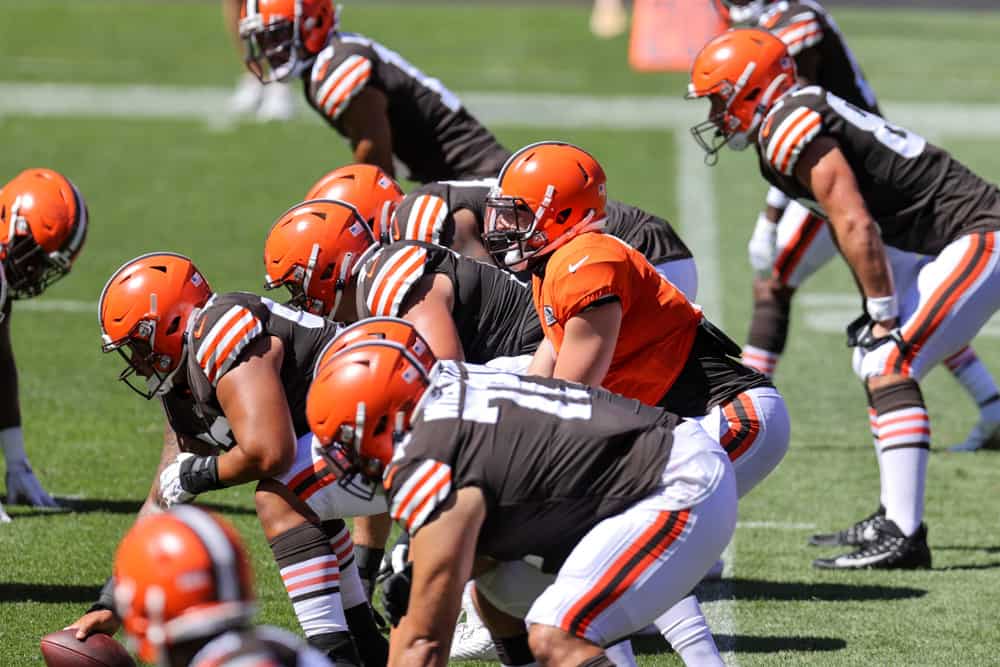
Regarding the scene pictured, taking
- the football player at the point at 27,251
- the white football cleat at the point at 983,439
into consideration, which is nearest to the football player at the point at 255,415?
the football player at the point at 27,251

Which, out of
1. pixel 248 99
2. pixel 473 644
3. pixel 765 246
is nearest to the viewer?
pixel 473 644

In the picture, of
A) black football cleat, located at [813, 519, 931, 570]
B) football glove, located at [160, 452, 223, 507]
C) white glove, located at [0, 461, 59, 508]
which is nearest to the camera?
football glove, located at [160, 452, 223, 507]

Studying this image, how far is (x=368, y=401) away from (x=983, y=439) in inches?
185

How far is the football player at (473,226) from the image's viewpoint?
5824mm

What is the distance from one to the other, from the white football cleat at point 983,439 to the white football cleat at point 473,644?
3431mm

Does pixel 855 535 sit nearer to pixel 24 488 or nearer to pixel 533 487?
pixel 533 487

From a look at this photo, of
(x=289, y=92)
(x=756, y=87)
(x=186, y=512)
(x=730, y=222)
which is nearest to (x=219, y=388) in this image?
(x=186, y=512)

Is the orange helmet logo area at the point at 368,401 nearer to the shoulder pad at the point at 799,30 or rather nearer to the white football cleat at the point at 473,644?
the white football cleat at the point at 473,644

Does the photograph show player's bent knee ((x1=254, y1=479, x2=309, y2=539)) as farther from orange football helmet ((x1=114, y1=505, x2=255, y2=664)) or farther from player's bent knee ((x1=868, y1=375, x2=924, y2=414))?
player's bent knee ((x1=868, y1=375, x2=924, y2=414))

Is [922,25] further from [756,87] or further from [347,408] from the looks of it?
[347,408]

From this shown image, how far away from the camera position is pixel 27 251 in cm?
612

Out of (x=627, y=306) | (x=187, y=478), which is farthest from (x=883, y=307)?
(x=187, y=478)

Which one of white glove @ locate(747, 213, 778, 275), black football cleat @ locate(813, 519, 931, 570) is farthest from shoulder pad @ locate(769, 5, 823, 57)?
black football cleat @ locate(813, 519, 931, 570)

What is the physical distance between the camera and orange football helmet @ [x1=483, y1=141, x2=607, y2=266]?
493cm
